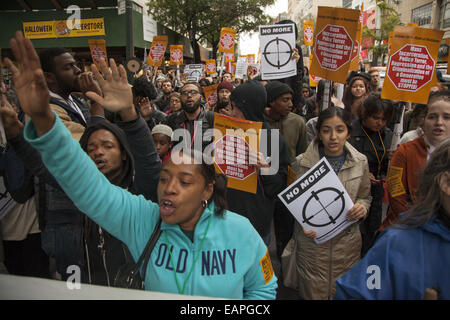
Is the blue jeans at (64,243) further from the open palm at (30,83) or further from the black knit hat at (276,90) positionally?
the black knit hat at (276,90)

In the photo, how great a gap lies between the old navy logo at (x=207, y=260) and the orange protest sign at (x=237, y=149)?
1.06 m

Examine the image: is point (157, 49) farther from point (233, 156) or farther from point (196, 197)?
point (196, 197)

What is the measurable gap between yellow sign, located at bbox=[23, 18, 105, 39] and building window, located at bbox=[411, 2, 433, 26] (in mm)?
26918

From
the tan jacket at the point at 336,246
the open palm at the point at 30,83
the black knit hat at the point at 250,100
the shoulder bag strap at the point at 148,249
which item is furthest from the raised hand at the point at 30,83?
the tan jacket at the point at 336,246

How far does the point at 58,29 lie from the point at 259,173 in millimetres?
17390

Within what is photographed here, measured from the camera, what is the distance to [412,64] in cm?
353

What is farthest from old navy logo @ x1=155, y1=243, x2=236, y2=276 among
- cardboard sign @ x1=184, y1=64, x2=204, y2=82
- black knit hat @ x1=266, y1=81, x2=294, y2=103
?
cardboard sign @ x1=184, y1=64, x2=204, y2=82

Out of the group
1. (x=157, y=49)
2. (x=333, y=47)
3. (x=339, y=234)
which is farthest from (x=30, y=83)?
(x=157, y=49)

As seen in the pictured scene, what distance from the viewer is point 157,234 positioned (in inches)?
58.4

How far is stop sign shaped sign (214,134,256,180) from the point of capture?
2441 millimetres

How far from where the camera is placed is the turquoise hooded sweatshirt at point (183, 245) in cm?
135

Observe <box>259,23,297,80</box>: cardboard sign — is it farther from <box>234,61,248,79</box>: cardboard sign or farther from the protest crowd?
<box>234,61,248,79</box>: cardboard sign

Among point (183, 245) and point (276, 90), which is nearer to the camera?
point (183, 245)
